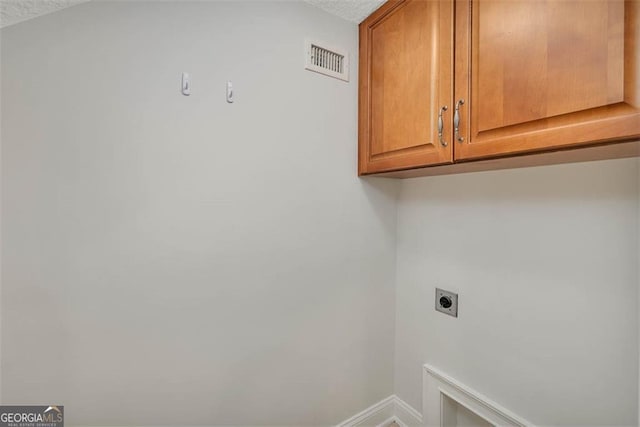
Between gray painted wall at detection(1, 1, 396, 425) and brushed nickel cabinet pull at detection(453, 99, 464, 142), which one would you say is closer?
gray painted wall at detection(1, 1, 396, 425)

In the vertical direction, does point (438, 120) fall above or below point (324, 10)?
below

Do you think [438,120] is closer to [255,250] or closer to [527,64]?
[527,64]

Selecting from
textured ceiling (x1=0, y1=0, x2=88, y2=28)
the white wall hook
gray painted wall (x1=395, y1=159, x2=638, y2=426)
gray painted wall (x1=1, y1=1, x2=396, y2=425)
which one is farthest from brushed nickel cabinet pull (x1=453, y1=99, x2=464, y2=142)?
textured ceiling (x1=0, y1=0, x2=88, y2=28)

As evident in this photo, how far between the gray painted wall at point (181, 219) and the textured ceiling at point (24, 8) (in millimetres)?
26

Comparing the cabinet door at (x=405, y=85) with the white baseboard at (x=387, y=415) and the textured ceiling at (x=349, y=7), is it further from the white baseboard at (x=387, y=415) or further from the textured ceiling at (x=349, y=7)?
the white baseboard at (x=387, y=415)

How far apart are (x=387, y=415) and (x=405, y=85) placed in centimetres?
173

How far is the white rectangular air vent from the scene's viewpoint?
1.27 m

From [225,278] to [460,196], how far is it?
1105mm

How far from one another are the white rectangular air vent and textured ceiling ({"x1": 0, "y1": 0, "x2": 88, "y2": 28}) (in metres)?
0.83

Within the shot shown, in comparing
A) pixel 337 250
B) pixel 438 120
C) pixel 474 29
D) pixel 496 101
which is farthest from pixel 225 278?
pixel 474 29

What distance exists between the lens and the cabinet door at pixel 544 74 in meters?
0.65

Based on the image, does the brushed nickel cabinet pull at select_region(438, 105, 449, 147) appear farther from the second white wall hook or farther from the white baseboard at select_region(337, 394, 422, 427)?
the white baseboard at select_region(337, 394, 422, 427)

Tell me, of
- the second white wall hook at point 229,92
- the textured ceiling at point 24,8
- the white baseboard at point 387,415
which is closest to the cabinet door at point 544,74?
the second white wall hook at point 229,92

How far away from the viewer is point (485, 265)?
1.20 meters
